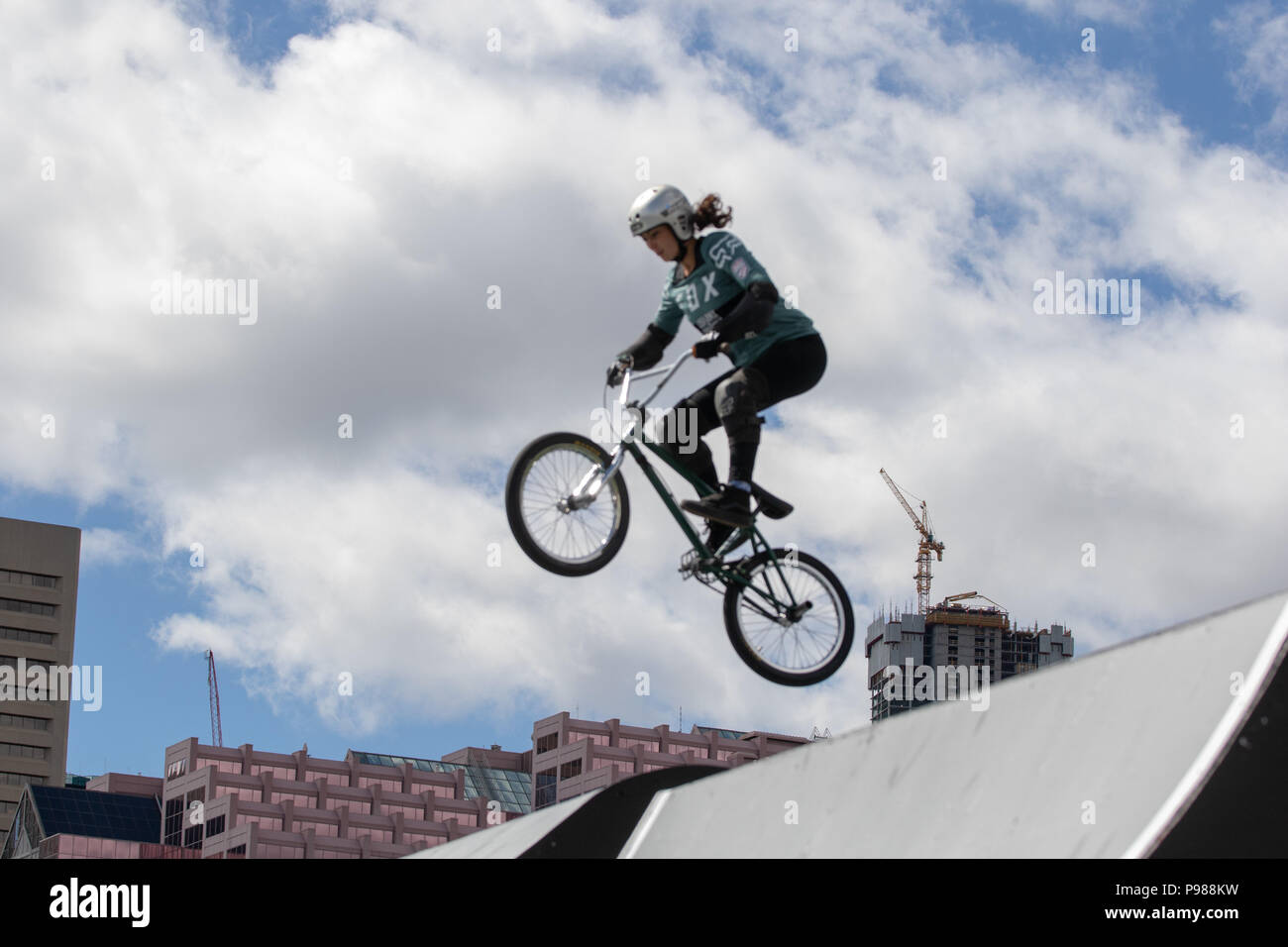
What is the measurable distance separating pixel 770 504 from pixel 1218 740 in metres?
5.25

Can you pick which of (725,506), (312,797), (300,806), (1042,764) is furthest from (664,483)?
(312,797)

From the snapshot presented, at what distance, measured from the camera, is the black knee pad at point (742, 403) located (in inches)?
413

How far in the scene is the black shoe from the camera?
1039 cm

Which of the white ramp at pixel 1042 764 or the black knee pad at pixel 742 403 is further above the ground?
the black knee pad at pixel 742 403

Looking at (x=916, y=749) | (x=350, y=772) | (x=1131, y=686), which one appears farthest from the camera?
(x=350, y=772)

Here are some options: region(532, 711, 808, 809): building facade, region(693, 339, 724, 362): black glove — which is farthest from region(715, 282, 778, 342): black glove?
region(532, 711, 808, 809): building facade

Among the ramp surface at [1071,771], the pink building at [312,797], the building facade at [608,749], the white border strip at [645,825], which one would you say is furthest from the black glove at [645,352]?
the building facade at [608,749]

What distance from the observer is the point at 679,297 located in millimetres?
10805

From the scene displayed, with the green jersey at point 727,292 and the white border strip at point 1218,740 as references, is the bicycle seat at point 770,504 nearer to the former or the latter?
the green jersey at point 727,292

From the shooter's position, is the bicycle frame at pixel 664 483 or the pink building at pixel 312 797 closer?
the bicycle frame at pixel 664 483
